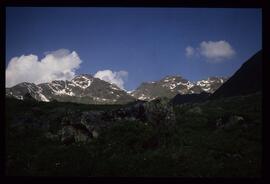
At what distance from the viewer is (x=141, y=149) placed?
1571cm

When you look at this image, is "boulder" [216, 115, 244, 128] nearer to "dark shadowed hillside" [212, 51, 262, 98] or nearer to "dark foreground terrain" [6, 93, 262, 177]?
"dark foreground terrain" [6, 93, 262, 177]

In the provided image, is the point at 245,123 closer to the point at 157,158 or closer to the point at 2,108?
the point at 157,158

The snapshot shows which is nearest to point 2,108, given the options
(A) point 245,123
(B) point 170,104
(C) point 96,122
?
(C) point 96,122

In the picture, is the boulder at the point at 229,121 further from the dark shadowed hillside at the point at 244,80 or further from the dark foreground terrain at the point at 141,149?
the dark shadowed hillside at the point at 244,80

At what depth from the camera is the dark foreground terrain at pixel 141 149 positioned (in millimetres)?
13578

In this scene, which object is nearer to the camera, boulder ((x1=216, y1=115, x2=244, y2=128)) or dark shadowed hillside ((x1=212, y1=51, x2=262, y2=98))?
boulder ((x1=216, y1=115, x2=244, y2=128))

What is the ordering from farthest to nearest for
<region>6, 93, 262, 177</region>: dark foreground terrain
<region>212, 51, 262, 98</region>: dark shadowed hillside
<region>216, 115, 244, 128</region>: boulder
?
<region>212, 51, 262, 98</region>: dark shadowed hillside < <region>216, 115, 244, 128</region>: boulder < <region>6, 93, 262, 177</region>: dark foreground terrain

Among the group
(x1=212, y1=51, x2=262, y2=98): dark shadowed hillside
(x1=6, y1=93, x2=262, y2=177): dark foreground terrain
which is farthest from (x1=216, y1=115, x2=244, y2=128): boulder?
(x1=212, y1=51, x2=262, y2=98): dark shadowed hillside

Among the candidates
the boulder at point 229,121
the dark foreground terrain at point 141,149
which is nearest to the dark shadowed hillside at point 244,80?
the boulder at point 229,121

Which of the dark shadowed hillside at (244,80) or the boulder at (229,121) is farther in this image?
the dark shadowed hillside at (244,80)

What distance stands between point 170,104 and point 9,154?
9.46 metres

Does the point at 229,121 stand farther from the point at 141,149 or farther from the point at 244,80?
the point at 244,80

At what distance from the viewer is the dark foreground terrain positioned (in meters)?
13.6

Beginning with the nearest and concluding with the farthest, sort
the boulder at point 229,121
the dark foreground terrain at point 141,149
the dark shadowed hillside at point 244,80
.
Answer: the dark foreground terrain at point 141,149 → the boulder at point 229,121 → the dark shadowed hillside at point 244,80
